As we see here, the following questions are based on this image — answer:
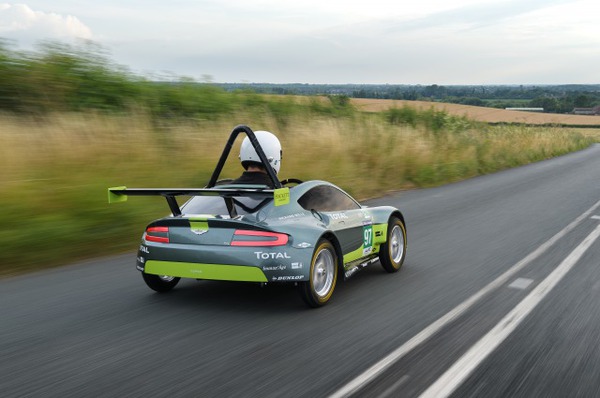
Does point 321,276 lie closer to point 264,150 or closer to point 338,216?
point 338,216

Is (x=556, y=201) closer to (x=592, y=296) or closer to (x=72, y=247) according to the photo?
(x=592, y=296)

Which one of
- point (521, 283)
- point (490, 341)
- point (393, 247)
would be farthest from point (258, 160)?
point (521, 283)

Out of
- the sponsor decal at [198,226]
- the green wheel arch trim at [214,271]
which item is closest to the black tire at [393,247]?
the green wheel arch trim at [214,271]

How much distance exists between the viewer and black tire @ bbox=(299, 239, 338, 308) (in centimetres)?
566

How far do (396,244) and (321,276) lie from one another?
6.59 ft

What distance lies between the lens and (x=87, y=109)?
14305mm

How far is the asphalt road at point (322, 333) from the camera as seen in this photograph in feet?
13.4

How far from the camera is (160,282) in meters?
6.36

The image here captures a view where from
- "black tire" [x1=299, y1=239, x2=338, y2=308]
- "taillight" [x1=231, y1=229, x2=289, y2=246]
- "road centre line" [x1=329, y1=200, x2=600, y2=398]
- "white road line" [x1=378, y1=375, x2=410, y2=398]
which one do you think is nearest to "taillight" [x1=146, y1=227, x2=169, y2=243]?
"taillight" [x1=231, y1=229, x2=289, y2=246]

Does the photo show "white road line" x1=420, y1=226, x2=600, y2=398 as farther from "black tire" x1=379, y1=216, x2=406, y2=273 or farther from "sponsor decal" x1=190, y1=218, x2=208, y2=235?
"sponsor decal" x1=190, y1=218, x2=208, y2=235

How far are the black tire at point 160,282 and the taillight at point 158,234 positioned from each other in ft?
1.86

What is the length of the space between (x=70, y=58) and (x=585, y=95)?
92.7 meters

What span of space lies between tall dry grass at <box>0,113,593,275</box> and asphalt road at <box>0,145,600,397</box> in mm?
833

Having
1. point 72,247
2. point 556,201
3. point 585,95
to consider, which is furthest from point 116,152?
point 585,95
